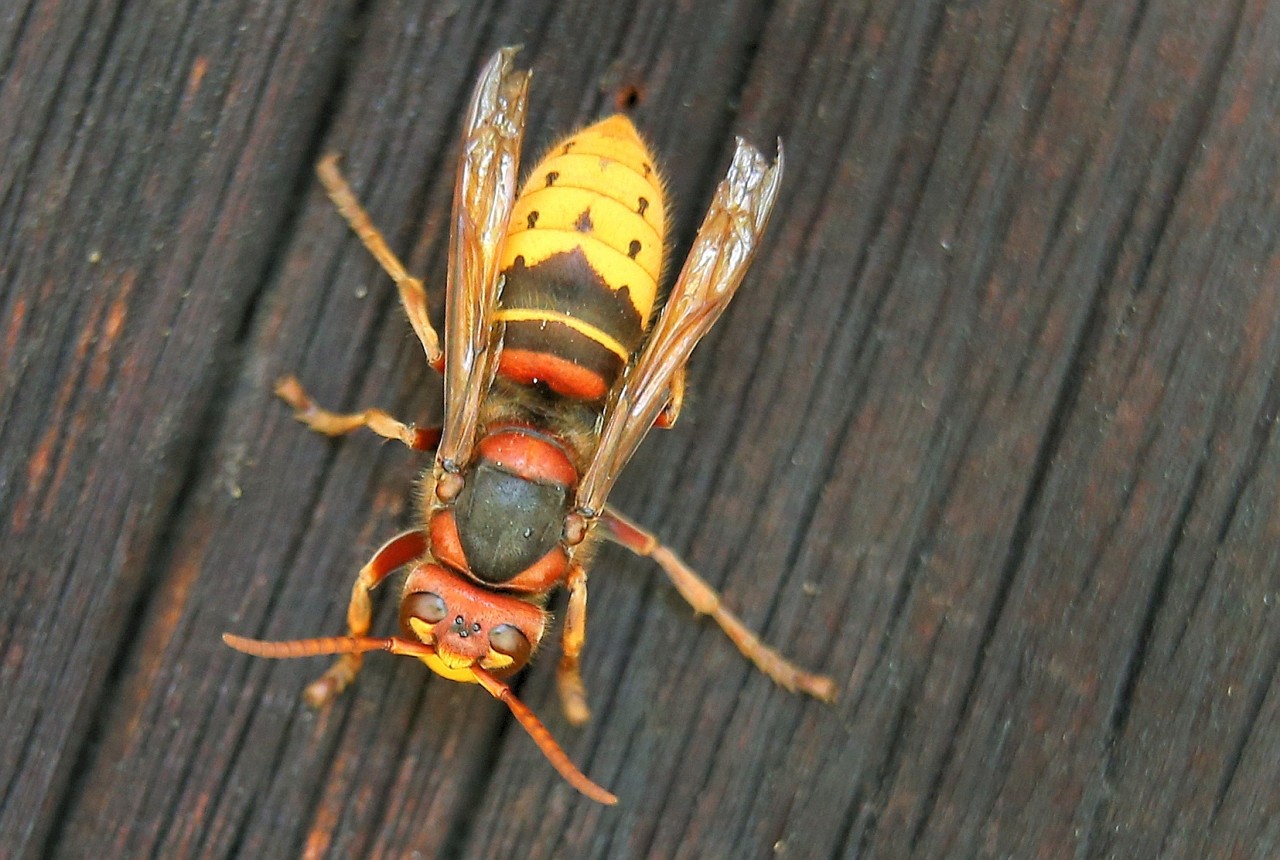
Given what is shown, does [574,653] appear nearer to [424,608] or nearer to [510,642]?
[510,642]

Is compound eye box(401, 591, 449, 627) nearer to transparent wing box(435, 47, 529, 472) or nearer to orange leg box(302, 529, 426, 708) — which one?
orange leg box(302, 529, 426, 708)

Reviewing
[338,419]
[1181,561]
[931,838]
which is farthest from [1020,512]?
[338,419]

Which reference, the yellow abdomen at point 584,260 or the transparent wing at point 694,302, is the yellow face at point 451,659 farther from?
the yellow abdomen at point 584,260

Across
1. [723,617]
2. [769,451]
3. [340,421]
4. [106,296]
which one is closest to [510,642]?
[723,617]

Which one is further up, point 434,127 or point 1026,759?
point 434,127

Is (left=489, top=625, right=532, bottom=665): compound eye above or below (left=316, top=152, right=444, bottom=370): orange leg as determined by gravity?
below

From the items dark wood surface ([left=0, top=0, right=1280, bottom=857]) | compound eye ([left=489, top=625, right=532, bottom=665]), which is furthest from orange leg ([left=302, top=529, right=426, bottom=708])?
compound eye ([left=489, top=625, right=532, bottom=665])

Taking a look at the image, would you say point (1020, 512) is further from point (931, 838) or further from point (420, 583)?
Answer: point (420, 583)
